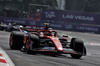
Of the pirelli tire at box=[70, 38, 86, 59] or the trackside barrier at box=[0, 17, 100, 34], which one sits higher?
the pirelli tire at box=[70, 38, 86, 59]

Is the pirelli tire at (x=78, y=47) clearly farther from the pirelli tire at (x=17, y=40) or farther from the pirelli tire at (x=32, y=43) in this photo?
the pirelli tire at (x=17, y=40)

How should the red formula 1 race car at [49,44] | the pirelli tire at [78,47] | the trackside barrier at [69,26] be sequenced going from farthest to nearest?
the trackside barrier at [69,26], the pirelli tire at [78,47], the red formula 1 race car at [49,44]

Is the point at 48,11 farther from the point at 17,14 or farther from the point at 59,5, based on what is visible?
the point at 59,5

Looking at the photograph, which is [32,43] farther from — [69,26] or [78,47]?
[69,26]

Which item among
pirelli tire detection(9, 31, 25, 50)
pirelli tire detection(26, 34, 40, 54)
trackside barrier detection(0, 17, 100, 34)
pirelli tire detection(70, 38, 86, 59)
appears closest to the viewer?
pirelli tire detection(26, 34, 40, 54)

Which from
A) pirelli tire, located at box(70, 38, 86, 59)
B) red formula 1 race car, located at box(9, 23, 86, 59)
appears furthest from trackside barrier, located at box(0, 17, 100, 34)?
pirelli tire, located at box(70, 38, 86, 59)

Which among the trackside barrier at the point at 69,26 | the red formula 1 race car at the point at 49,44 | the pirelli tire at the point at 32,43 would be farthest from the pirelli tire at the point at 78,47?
the trackside barrier at the point at 69,26

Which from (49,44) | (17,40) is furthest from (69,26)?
(49,44)

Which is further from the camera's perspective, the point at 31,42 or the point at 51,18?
the point at 51,18

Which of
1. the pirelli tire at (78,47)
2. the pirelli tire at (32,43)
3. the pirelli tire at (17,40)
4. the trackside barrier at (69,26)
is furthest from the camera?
the trackside barrier at (69,26)

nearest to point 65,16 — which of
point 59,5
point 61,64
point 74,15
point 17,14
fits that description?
point 74,15

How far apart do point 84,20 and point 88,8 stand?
108 feet

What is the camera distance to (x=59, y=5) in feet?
251

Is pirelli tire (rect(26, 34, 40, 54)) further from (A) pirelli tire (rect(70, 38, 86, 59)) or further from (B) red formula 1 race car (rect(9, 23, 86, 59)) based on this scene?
(A) pirelli tire (rect(70, 38, 86, 59))
